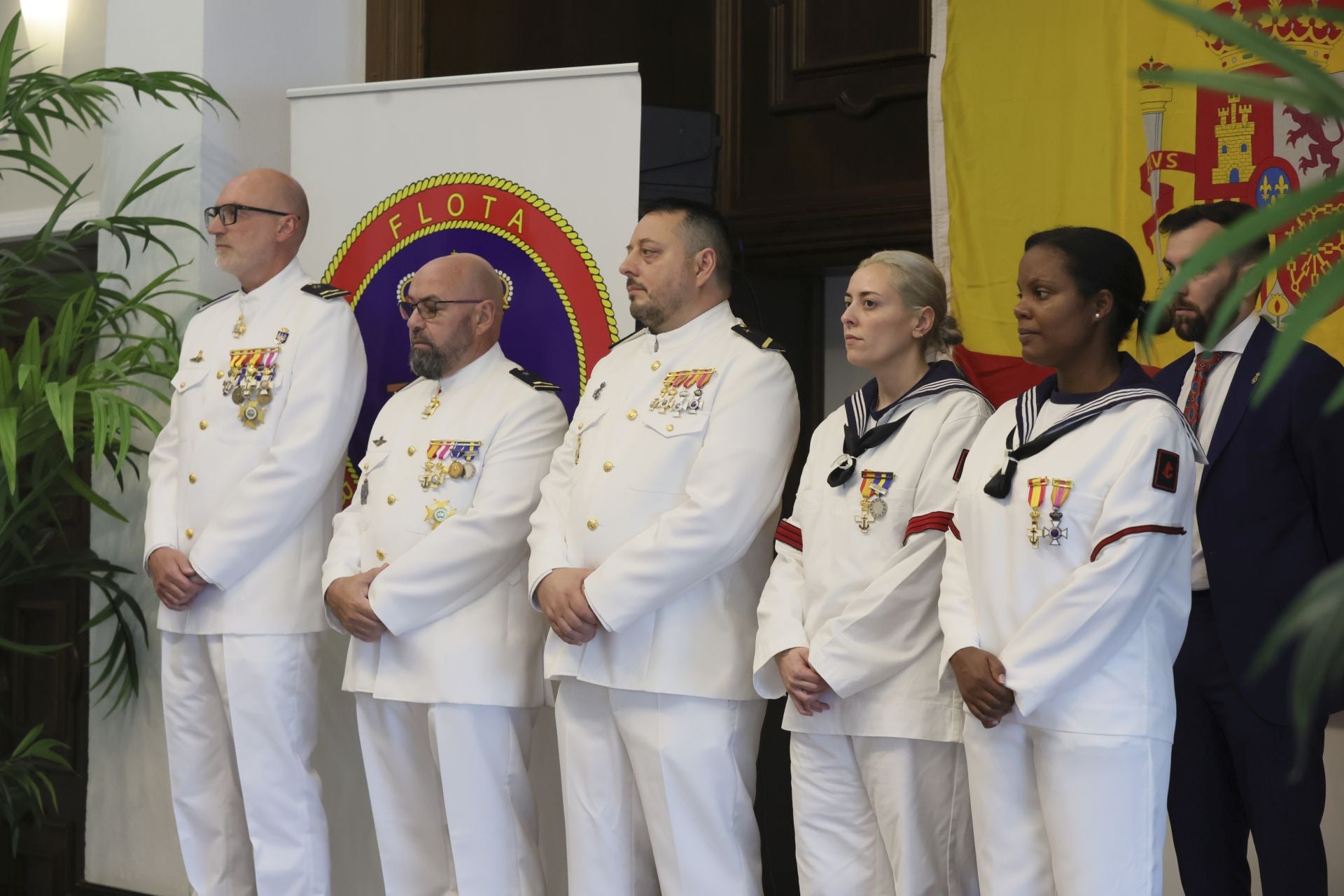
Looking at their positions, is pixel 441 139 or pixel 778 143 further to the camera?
pixel 778 143

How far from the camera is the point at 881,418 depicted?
2717mm

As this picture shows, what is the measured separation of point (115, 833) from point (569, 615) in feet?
7.24

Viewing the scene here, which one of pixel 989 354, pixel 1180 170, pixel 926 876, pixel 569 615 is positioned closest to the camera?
pixel 926 876

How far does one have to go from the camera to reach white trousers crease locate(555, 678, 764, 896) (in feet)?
9.12

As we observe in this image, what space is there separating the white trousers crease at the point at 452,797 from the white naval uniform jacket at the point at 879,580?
0.71m

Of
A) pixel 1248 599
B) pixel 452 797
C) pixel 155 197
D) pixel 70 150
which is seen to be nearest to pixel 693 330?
pixel 452 797

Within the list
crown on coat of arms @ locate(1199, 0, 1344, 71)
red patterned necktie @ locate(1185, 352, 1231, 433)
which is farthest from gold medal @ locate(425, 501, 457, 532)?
crown on coat of arms @ locate(1199, 0, 1344, 71)

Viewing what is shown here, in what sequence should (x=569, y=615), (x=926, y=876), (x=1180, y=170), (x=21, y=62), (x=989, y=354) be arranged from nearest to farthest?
(x=926, y=876)
(x=569, y=615)
(x=1180, y=170)
(x=989, y=354)
(x=21, y=62)

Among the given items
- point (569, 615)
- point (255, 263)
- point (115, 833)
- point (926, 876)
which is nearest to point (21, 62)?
point (255, 263)

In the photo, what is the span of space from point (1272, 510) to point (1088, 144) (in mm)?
1156

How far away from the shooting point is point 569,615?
2.80 m

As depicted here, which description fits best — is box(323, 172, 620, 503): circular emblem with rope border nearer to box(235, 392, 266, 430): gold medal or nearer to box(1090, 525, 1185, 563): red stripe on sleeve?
box(235, 392, 266, 430): gold medal

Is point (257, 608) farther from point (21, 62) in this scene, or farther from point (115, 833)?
point (21, 62)

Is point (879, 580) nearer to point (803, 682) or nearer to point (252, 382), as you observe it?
point (803, 682)
